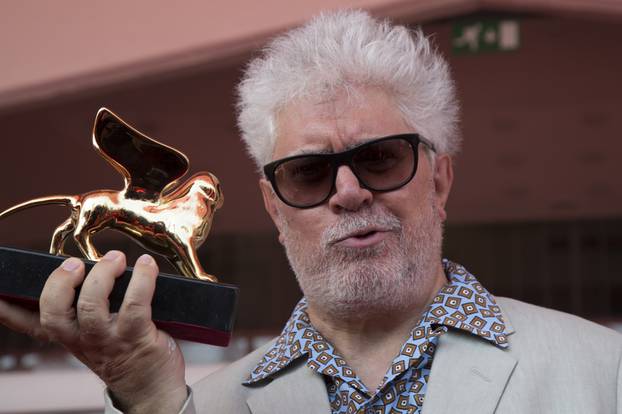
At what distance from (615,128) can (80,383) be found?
7.11 meters

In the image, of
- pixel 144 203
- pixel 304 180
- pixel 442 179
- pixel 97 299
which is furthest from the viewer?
pixel 442 179

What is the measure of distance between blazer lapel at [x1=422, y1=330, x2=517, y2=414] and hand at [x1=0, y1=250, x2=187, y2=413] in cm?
37

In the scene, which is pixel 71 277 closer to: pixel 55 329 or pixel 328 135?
pixel 55 329

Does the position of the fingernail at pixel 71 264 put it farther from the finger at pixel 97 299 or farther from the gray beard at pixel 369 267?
the gray beard at pixel 369 267

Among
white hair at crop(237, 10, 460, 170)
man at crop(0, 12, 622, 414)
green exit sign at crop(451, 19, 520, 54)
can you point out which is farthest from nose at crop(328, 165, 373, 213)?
green exit sign at crop(451, 19, 520, 54)

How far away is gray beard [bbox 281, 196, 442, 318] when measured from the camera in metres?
1.44

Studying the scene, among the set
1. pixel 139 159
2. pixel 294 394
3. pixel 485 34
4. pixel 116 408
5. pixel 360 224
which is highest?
pixel 139 159

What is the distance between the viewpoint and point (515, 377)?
4.55ft

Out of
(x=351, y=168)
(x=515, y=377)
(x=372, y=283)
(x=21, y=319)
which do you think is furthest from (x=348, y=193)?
(x=21, y=319)

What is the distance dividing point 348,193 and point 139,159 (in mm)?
310

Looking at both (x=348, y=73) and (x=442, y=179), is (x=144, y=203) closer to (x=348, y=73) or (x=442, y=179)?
(x=348, y=73)

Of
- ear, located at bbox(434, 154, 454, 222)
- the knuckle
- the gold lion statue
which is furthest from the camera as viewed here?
ear, located at bbox(434, 154, 454, 222)

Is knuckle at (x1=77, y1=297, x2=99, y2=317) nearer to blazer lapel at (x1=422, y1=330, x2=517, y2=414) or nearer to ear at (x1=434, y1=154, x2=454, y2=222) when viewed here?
blazer lapel at (x1=422, y1=330, x2=517, y2=414)

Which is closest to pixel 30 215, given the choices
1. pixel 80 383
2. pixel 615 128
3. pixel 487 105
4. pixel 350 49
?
pixel 487 105
